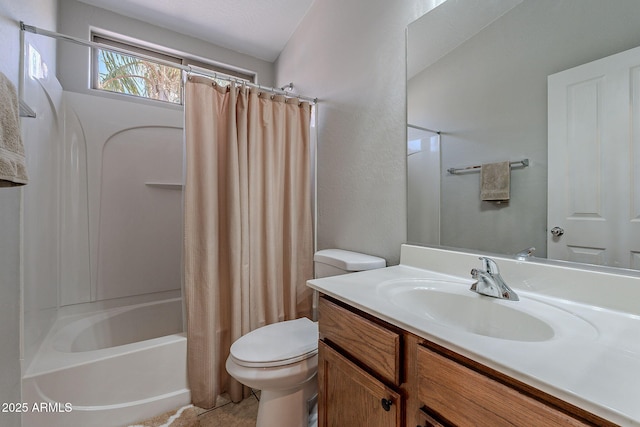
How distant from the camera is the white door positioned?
749 mm

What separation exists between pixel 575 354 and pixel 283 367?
1018mm

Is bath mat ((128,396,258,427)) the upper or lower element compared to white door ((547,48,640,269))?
lower

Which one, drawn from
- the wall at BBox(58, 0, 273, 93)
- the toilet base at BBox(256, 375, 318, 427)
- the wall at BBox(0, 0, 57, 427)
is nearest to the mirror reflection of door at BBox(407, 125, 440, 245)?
the toilet base at BBox(256, 375, 318, 427)

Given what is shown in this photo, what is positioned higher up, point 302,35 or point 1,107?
point 302,35

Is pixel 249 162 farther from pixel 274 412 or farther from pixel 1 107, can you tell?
pixel 274 412

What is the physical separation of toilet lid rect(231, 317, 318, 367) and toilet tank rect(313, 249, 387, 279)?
32cm

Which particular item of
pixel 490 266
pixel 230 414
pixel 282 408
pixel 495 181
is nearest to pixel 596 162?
pixel 495 181

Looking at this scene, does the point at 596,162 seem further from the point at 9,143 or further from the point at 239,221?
the point at 9,143

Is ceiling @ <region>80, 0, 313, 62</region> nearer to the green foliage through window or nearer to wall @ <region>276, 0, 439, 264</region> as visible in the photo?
wall @ <region>276, 0, 439, 264</region>

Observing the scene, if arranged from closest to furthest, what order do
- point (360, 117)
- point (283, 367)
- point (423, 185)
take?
1. point (283, 367)
2. point (423, 185)
3. point (360, 117)

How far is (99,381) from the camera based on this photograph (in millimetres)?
1344

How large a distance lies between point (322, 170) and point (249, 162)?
21.9 inches

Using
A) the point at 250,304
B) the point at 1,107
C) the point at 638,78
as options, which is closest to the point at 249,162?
the point at 250,304

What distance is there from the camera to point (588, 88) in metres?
0.82
